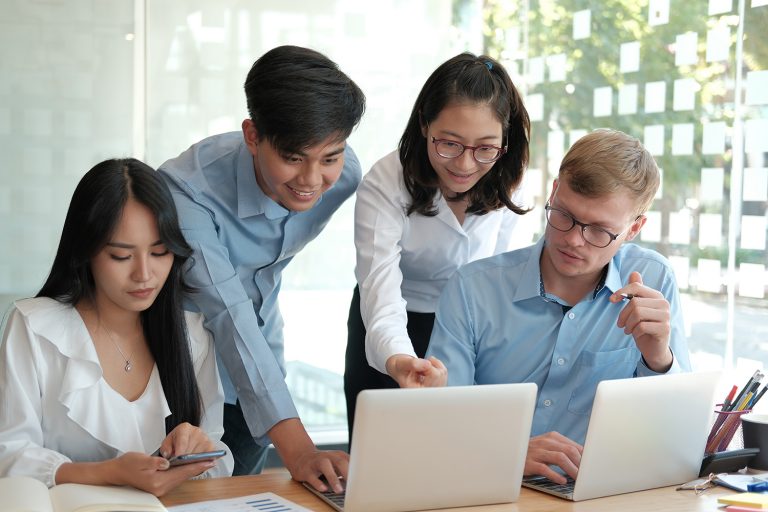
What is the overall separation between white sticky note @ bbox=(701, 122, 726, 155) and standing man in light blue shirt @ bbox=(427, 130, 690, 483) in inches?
88.7

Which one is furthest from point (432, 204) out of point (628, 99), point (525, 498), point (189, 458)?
point (628, 99)

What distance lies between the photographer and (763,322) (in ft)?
13.5

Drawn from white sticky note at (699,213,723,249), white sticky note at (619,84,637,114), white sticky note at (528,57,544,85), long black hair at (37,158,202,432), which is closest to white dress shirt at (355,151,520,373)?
long black hair at (37,158,202,432)

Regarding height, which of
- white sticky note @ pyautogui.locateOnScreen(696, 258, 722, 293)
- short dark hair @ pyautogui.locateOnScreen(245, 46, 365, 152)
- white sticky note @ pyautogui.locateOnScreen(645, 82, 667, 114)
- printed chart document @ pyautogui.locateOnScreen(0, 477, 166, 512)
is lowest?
white sticky note @ pyautogui.locateOnScreen(696, 258, 722, 293)

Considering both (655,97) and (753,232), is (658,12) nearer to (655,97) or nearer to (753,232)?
(655,97)

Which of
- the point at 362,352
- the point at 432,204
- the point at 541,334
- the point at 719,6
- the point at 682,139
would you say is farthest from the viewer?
the point at 682,139

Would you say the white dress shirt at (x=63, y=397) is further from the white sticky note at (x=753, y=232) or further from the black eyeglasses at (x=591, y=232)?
the white sticky note at (x=753, y=232)

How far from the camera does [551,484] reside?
1787mm

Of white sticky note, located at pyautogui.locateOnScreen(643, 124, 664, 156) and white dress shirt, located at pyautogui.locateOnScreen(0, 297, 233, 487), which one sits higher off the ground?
white sticky note, located at pyautogui.locateOnScreen(643, 124, 664, 156)

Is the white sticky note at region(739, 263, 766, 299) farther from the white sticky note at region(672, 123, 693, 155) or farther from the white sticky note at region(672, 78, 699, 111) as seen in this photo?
the white sticky note at region(672, 78, 699, 111)

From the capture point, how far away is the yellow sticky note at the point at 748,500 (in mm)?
1641

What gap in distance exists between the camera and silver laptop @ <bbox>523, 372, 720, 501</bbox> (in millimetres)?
1661

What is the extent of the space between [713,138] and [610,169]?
251 centimetres

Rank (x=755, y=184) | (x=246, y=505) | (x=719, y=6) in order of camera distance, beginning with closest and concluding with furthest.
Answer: (x=246, y=505)
(x=755, y=184)
(x=719, y=6)
